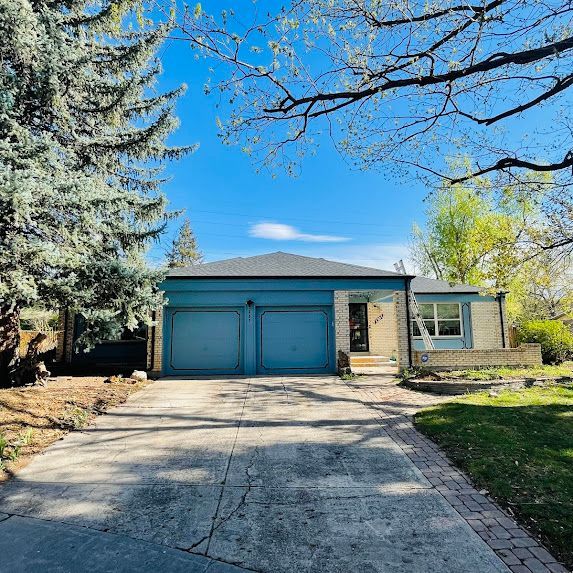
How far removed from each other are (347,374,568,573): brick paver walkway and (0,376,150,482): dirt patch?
4.94m

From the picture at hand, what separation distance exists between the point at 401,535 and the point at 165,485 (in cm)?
250

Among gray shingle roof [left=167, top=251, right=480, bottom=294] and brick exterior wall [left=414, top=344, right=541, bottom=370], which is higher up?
gray shingle roof [left=167, top=251, right=480, bottom=294]

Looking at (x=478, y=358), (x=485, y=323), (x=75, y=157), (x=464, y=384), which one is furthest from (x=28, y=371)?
(x=485, y=323)

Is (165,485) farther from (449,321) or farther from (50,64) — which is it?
(449,321)

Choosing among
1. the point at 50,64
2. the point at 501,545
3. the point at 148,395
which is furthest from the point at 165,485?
the point at 50,64

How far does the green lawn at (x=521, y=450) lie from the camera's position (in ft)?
11.5

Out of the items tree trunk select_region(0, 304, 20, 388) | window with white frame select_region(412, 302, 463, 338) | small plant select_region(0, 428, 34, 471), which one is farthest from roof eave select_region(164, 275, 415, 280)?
small plant select_region(0, 428, 34, 471)

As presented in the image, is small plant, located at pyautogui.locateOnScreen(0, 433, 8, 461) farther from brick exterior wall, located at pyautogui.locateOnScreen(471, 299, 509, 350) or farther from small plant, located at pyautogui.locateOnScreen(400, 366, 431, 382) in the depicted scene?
brick exterior wall, located at pyautogui.locateOnScreen(471, 299, 509, 350)

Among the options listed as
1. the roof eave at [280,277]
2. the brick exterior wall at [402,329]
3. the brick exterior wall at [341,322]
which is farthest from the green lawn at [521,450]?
the roof eave at [280,277]

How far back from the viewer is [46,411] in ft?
23.9

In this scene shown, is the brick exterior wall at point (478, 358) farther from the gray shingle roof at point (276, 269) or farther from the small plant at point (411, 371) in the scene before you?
the gray shingle roof at point (276, 269)

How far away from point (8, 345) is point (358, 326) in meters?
13.3

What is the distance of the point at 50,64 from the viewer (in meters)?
8.02

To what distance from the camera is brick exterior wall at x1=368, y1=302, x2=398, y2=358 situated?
1781 cm
